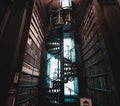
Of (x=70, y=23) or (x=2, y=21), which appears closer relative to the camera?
(x=2, y=21)

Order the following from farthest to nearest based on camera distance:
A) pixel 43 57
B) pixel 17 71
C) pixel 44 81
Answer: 1. pixel 43 57
2. pixel 44 81
3. pixel 17 71

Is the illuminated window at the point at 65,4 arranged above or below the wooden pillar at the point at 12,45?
above

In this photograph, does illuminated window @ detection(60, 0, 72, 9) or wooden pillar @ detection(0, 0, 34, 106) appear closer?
wooden pillar @ detection(0, 0, 34, 106)

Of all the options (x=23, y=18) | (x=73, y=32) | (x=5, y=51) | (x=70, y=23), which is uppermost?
(x=70, y=23)

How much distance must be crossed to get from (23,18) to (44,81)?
2.81m

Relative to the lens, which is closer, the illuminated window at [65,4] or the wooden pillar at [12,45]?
the wooden pillar at [12,45]

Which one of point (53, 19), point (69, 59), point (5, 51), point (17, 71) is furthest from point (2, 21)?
point (53, 19)

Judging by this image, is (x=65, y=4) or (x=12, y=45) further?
(x=65, y=4)

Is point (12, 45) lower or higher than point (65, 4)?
lower

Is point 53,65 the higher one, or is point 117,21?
point 117,21

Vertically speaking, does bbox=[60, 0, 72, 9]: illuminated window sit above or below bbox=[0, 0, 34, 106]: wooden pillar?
above

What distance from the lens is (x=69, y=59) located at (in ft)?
15.5

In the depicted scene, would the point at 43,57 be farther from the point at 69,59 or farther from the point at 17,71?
the point at 17,71

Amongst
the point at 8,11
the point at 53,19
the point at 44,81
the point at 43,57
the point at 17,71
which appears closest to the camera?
the point at 17,71
